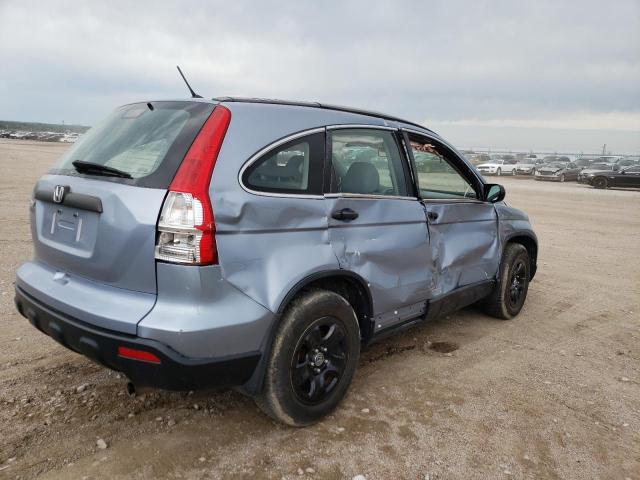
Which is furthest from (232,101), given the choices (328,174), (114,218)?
(114,218)

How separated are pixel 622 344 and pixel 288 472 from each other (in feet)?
11.0

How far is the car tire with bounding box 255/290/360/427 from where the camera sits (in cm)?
258

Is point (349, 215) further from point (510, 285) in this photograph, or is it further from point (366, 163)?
point (510, 285)

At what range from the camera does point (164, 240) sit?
2258 millimetres

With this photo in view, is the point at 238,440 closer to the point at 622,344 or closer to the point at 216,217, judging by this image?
the point at 216,217

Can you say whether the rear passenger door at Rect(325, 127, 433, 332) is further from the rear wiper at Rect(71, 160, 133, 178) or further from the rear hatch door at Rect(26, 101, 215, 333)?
the rear wiper at Rect(71, 160, 133, 178)

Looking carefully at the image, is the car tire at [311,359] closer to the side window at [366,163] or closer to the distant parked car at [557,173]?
the side window at [366,163]

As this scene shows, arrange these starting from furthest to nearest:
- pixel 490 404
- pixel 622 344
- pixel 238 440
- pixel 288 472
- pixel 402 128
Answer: pixel 622 344 → pixel 402 128 → pixel 490 404 → pixel 238 440 → pixel 288 472

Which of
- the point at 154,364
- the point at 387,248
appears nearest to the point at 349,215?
the point at 387,248

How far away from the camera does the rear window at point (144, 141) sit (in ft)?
7.79

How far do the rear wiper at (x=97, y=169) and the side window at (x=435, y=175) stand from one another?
2.00 meters

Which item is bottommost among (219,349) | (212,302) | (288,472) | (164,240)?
(288,472)

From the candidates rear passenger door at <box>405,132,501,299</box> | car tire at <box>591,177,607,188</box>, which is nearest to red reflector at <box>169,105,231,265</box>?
rear passenger door at <box>405,132,501,299</box>

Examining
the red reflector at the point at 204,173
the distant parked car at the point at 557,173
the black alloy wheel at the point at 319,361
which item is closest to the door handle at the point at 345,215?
the black alloy wheel at the point at 319,361
